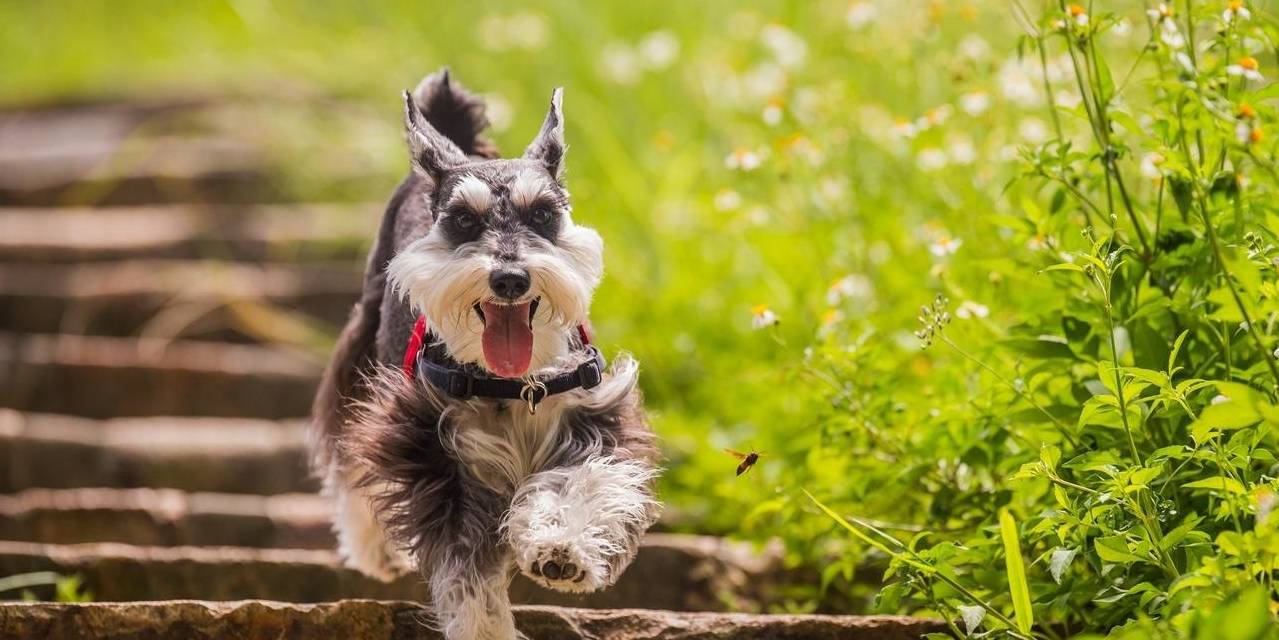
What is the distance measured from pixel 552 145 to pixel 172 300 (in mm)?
4429

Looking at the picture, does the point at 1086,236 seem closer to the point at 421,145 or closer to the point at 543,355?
the point at 543,355

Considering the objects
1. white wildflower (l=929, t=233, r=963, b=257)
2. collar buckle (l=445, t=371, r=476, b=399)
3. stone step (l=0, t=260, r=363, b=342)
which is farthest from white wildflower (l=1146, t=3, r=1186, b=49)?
stone step (l=0, t=260, r=363, b=342)

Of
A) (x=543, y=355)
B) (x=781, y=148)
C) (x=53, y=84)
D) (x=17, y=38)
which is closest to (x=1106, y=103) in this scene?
(x=543, y=355)

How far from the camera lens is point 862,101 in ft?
17.2

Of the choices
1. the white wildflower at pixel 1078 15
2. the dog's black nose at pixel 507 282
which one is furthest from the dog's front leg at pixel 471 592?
the white wildflower at pixel 1078 15

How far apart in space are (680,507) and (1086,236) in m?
2.27

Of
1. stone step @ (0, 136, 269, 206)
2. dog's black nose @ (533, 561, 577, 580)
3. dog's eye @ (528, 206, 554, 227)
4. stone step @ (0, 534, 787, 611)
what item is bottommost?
dog's black nose @ (533, 561, 577, 580)

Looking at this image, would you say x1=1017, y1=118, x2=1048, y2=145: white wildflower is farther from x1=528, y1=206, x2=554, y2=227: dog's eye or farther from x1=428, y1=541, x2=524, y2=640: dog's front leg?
x1=428, y1=541, x2=524, y2=640: dog's front leg

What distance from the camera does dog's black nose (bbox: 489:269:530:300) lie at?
2.70 meters

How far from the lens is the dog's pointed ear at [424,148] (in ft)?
9.68

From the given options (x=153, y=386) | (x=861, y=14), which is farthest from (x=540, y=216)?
(x=153, y=386)

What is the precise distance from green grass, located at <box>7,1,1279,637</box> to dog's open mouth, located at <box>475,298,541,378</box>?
0.66m

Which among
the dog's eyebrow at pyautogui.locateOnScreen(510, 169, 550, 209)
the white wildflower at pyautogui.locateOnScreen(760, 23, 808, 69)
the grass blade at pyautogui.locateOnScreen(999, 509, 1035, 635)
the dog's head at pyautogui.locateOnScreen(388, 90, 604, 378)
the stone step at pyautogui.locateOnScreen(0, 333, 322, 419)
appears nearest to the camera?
the grass blade at pyautogui.locateOnScreen(999, 509, 1035, 635)

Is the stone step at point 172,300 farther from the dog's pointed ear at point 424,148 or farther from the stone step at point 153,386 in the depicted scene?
the dog's pointed ear at point 424,148
